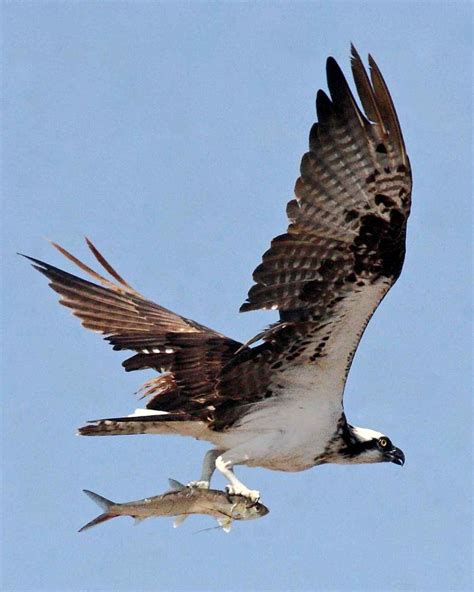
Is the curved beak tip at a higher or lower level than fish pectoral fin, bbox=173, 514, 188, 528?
higher

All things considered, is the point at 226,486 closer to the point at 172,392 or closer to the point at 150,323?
the point at 172,392

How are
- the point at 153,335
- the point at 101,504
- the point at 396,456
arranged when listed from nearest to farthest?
1. the point at 101,504
2. the point at 396,456
3. the point at 153,335

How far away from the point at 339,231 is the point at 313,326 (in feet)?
2.50

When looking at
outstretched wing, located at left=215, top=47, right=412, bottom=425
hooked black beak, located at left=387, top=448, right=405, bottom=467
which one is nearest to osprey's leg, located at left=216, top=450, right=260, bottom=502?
outstretched wing, located at left=215, top=47, right=412, bottom=425

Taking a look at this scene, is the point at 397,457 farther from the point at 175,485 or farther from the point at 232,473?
the point at 175,485

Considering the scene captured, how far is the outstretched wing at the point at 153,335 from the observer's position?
14.7 meters

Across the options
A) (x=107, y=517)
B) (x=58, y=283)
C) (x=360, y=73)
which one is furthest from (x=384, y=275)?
(x=58, y=283)

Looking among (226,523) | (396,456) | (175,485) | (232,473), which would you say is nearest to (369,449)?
(396,456)

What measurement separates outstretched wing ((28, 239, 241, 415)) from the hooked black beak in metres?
1.55

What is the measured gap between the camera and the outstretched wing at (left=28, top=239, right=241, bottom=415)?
14688mm

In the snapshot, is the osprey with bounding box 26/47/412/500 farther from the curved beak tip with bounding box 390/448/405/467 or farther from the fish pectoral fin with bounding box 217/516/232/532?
the fish pectoral fin with bounding box 217/516/232/532

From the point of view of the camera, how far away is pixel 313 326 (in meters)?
13.7

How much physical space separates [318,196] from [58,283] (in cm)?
360

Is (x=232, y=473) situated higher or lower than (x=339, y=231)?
lower
